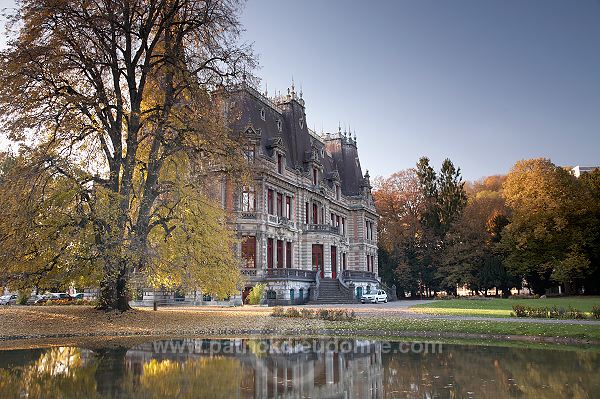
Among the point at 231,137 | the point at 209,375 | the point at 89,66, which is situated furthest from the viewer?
the point at 231,137

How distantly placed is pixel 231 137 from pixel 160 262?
23.3 ft

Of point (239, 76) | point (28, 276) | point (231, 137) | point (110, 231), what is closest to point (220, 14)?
point (239, 76)

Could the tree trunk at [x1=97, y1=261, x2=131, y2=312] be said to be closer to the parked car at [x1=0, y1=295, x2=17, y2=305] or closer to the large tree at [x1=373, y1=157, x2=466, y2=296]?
the parked car at [x1=0, y1=295, x2=17, y2=305]

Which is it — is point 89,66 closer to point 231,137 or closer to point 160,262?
point 231,137

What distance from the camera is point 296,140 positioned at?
174 feet

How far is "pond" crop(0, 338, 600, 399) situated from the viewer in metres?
8.83

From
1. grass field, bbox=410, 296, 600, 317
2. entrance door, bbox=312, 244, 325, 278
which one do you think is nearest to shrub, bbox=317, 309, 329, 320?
grass field, bbox=410, 296, 600, 317

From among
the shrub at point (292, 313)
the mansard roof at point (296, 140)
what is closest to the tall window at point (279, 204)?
the mansard roof at point (296, 140)

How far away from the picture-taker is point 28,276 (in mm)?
21078

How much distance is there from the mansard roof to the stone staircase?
37.2 ft

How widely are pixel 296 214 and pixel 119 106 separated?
27505 mm

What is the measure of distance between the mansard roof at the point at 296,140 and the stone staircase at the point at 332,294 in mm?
11343

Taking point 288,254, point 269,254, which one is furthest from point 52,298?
point 288,254

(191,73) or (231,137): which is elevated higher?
(191,73)
